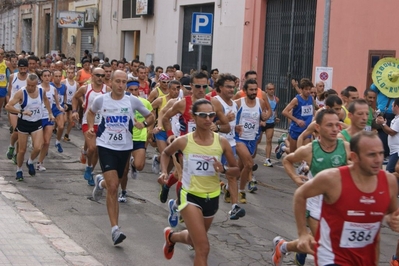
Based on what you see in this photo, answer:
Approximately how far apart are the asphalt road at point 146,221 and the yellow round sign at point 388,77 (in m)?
2.32

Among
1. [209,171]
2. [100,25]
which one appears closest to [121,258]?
[209,171]

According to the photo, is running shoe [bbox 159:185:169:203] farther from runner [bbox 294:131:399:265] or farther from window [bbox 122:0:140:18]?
window [bbox 122:0:140:18]

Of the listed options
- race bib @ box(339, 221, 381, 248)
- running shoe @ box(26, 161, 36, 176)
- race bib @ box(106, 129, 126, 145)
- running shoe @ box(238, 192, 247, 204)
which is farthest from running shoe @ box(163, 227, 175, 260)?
running shoe @ box(26, 161, 36, 176)

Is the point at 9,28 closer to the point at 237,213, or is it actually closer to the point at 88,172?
the point at 88,172

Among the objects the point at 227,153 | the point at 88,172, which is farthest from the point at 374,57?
the point at 227,153

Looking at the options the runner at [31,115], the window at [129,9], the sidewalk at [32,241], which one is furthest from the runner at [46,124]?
the window at [129,9]

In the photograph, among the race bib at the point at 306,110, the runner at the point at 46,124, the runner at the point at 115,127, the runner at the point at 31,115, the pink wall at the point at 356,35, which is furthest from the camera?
the pink wall at the point at 356,35

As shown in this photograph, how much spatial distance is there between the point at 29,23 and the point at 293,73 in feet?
110

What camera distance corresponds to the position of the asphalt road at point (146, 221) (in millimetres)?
8422

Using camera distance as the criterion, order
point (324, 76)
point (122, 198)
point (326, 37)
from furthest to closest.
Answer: point (326, 37)
point (324, 76)
point (122, 198)

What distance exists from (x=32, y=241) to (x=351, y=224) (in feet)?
13.9

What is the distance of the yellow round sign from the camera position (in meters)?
13.4

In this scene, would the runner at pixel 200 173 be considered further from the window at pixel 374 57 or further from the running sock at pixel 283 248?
the window at pixel 374 57

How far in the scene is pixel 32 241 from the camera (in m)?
8.47
